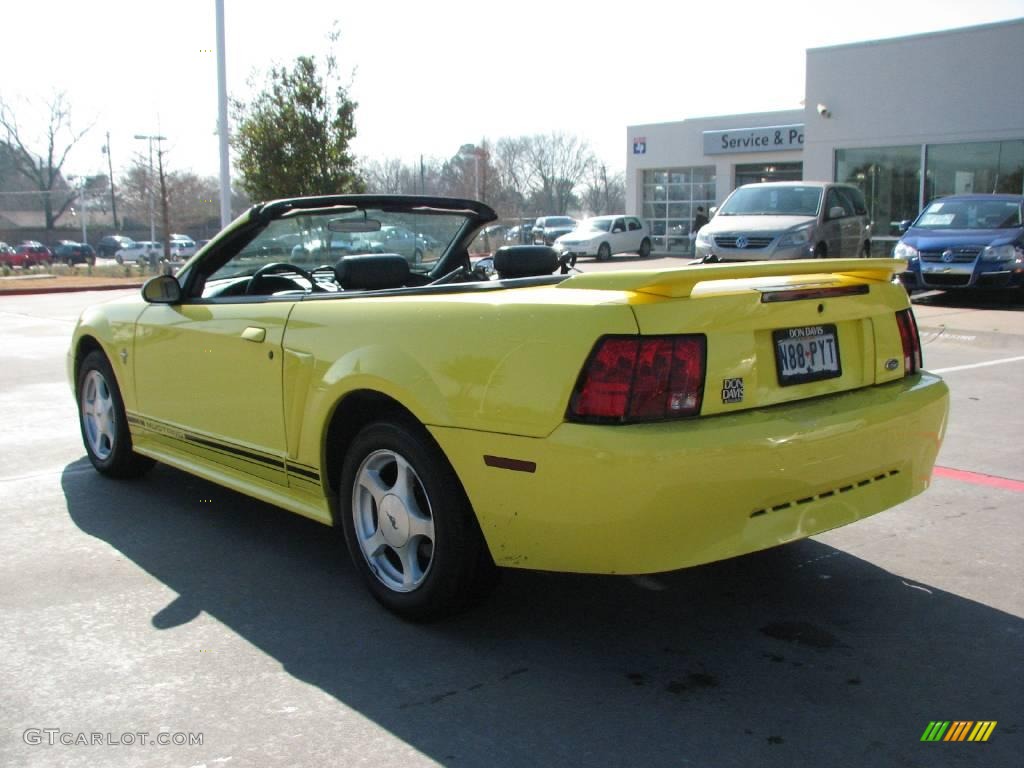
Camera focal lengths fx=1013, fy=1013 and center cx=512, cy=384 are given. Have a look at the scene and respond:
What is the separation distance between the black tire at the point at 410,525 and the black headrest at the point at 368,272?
0.92 metres

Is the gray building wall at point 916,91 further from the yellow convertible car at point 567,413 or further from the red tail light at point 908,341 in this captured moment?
the yellow convertible car at point 567,413

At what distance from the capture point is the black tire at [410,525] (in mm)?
3402

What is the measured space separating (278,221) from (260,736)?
2.64 metres

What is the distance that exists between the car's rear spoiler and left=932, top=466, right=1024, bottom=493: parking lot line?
81.2 inches

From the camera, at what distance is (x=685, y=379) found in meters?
3.09

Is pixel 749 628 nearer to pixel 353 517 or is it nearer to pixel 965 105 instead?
pixel 353 517

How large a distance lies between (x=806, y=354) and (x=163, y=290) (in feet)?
10.1

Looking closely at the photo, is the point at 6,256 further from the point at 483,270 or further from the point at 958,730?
the point at 958,730

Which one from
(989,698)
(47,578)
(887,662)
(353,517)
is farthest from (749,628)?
(47,578)

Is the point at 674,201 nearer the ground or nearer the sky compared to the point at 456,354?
nearer the sky

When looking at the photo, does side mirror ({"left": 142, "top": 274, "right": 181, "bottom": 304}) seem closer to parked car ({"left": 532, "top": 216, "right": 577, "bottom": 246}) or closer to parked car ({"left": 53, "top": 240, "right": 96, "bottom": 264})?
parked car ({"left": 532, "top": 216, "right": 577, "bottom": 246})

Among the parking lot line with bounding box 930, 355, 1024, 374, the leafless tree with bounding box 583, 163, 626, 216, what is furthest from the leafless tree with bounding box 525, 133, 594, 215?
the parking lot line with bounding box 930, 355, 1024, 374

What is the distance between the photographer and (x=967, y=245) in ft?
49.0

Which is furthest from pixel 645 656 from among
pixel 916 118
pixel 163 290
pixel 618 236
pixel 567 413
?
pixel 618 236
